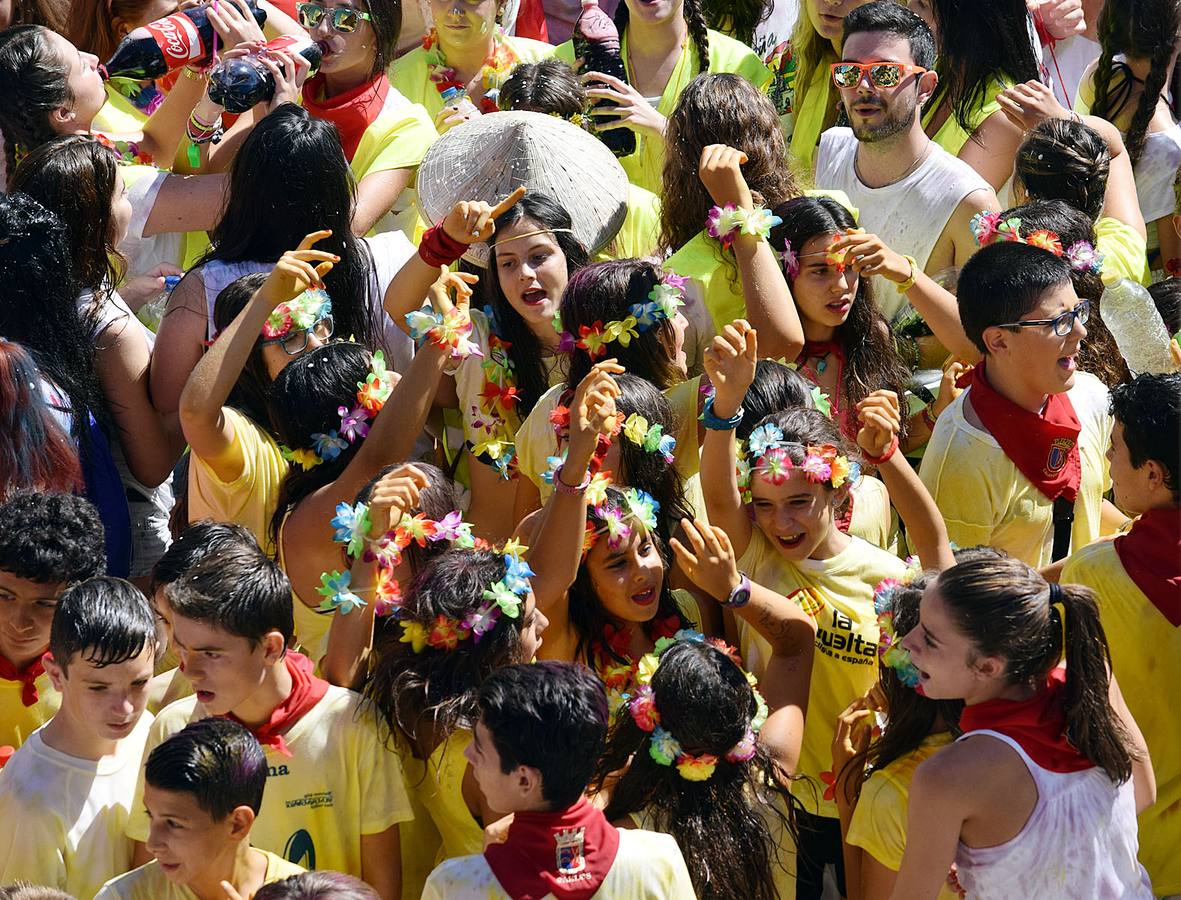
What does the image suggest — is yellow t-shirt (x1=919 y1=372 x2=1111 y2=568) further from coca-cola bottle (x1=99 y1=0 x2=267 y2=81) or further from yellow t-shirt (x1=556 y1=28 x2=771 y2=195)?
coca-cola bottle (x1=99 y1=0 x2=267 y2=81)

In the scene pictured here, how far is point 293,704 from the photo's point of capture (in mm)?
3652

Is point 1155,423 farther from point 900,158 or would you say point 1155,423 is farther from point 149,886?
point 149,886

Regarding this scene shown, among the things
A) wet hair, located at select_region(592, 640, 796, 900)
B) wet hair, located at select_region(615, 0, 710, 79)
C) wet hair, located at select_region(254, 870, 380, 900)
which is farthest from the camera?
wet hair, located at select_region(615, 0, 710, 79)

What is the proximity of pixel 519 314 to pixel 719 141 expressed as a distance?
893 mm

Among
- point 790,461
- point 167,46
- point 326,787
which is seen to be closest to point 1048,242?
point 790,461

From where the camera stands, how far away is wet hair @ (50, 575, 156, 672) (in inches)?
139

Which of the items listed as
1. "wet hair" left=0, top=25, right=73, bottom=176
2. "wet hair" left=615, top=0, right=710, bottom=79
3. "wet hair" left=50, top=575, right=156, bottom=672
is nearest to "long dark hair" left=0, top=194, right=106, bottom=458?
"wet hair" left=0, top=25, right=73, bottom=176

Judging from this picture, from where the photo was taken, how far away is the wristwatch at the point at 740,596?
3.99 metres

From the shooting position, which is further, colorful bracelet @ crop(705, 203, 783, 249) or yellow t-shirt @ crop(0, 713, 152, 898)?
colorful bracelet @ crop(705, 203, 783, 249)

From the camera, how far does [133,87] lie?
20.5 feet

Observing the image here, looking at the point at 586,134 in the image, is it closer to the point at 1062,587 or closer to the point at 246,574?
the point at 246,574

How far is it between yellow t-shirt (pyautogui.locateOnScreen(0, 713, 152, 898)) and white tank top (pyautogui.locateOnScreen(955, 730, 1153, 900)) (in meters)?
1.88

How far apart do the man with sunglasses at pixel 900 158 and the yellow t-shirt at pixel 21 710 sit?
3.14 m

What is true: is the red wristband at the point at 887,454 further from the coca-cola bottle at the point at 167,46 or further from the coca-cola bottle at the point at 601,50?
the coca-cola bottle at the point at 167,46
